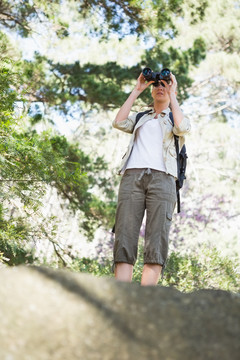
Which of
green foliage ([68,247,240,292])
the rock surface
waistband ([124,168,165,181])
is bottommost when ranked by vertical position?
green foliage ([68,247,240,292])

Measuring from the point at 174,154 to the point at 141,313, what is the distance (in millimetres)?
1776

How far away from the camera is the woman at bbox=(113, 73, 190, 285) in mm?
2873

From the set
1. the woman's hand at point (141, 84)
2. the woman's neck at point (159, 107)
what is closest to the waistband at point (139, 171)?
the woman's neck at point (159, 107)

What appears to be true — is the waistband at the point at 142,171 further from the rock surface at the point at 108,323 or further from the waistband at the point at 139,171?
the rock surface at the point at 108,323

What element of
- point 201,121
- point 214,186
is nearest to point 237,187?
point 214,186

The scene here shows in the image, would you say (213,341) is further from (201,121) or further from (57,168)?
(201,121)

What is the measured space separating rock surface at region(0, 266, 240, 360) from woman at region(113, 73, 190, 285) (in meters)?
1.38

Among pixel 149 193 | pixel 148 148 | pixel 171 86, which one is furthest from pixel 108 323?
pixel 171 86

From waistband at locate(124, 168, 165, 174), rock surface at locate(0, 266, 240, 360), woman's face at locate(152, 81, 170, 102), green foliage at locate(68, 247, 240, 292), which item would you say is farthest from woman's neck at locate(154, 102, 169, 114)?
green foliage at locate(68, 247, 240, 292)

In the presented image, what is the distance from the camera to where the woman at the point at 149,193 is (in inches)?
113

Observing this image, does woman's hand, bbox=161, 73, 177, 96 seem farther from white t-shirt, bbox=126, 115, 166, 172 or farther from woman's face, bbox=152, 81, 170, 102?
white t-shirt, bbox=126, 115, 166, 172

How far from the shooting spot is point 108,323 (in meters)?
1.30

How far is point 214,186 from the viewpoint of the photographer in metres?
16.7

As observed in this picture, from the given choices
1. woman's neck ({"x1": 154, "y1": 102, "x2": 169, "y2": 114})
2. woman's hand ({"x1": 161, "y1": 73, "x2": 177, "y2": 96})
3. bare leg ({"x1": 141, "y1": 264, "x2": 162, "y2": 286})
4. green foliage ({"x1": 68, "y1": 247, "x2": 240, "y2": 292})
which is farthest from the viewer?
green foliage ({"x1": 68, "y1": 247, "x2": 240, "y2": 292})
